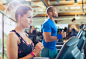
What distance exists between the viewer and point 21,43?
78cm

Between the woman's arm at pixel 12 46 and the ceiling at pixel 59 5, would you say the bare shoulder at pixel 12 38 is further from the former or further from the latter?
the ceiling at pixel 59 5

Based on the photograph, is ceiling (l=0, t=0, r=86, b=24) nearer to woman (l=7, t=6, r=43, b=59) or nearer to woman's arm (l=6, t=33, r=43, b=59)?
woman (l=7, t=6, r=43, b=59)

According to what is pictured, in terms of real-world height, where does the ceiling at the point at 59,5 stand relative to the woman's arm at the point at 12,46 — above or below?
above

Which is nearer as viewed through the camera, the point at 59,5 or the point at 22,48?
the point at 22,48

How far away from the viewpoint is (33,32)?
217 inches

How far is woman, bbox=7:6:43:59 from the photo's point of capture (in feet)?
2.38

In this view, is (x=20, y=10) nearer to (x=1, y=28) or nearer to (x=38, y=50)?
(x=38, y=50)

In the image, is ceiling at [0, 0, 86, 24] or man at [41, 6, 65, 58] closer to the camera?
man at [41, 6, 65, 58]

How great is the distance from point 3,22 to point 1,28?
110 mm

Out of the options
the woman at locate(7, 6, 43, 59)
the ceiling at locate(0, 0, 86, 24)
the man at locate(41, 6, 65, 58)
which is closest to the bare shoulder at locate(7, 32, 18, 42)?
the woman at locate(7, 6, 43, 59)

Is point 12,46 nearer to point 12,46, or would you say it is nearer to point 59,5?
point 12,46

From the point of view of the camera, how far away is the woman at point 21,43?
28.5 inches

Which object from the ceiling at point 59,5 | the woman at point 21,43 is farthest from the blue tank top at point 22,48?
the ceiling at point 59,5

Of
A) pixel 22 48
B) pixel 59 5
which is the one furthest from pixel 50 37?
pixel 59 5
